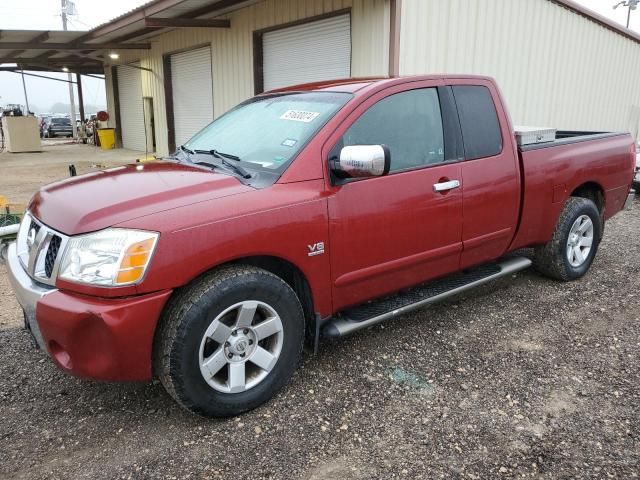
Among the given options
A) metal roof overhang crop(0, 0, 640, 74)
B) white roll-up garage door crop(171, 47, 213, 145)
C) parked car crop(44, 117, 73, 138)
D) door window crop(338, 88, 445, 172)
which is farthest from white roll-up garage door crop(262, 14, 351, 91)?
parked car crop(44, 117, 73, 138)

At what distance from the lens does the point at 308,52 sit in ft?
32.6

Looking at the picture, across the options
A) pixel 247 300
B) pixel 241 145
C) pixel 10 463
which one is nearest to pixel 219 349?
pixel 247 300

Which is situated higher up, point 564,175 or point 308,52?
point 308,52

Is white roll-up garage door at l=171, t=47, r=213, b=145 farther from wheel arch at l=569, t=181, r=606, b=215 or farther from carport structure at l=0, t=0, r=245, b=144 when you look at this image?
wheel arch at l=569, t=181, r=606, b=215

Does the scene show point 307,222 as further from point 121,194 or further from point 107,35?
point 107,35

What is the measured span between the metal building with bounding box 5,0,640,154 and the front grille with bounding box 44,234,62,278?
254 inches

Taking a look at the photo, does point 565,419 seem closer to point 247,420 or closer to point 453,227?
point 453,227

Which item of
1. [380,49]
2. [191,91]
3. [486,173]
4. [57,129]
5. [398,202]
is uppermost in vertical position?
[380,49]

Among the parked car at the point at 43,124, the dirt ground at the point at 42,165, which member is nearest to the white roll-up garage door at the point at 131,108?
the dirt ground at the point at 42,165

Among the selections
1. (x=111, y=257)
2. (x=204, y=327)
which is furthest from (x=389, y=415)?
(x=111, y=257)

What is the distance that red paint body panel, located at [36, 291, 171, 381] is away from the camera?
2445 millimetres

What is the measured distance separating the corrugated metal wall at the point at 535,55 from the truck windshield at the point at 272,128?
495cm

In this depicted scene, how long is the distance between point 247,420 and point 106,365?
2.66 ft

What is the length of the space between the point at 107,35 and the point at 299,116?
1392 cm
